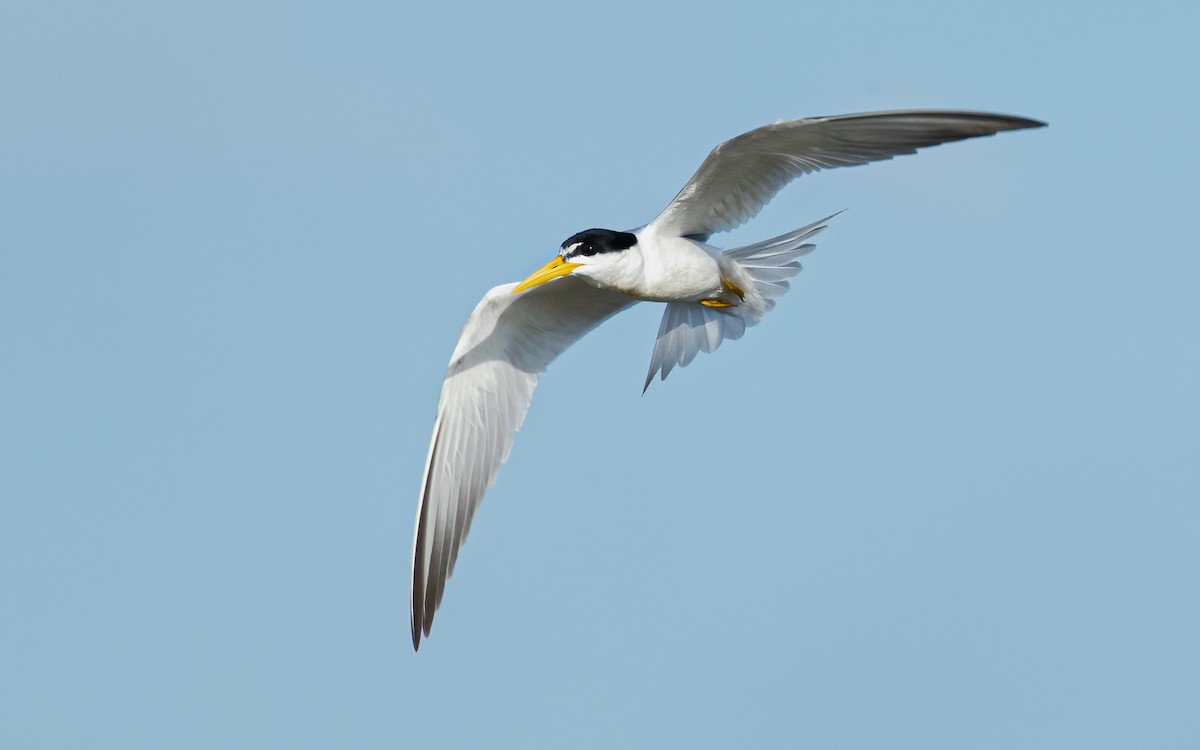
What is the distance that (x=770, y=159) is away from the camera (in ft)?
36.4

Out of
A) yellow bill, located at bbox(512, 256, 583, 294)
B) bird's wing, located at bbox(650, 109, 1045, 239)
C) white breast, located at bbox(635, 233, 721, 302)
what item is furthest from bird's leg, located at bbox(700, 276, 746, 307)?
yellow bill, located at bbox(512, 256, 583, 294)

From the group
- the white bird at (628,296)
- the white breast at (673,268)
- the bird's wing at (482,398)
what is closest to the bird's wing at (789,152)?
the white bird at (628,296)

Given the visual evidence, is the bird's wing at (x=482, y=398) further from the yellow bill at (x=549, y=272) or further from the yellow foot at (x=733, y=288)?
the yellow foot at (x=733, y=288)

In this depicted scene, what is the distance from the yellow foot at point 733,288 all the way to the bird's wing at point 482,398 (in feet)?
3.90

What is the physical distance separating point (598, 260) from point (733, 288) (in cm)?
146

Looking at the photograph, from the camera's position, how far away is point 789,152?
10883mm

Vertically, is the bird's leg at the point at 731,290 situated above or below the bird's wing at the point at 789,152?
below

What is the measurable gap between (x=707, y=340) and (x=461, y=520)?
8.82ft

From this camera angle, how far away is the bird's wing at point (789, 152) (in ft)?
32.0

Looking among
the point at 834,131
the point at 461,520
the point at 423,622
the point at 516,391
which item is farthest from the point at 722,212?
the point at 423,622

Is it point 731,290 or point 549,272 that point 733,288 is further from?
point 549,272

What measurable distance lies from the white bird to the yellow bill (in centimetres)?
1

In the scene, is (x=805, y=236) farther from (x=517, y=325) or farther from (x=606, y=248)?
(x=517, y=325)

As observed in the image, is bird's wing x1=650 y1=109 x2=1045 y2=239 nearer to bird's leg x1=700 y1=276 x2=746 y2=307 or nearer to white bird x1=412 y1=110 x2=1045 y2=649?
white bird x1=412 y1=110 x2=1045 y2=649
